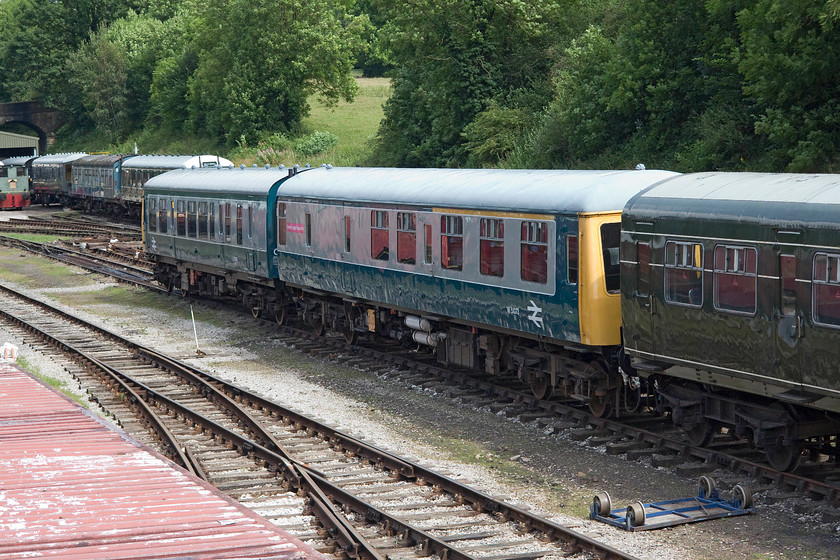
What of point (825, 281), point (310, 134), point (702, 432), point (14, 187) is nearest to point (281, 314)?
point (702, 432)

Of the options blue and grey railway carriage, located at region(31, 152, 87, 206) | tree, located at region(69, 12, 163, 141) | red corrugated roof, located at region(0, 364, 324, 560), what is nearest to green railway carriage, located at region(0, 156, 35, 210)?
blue and grey railway carriage, located at region(31, 152, 87, 206)

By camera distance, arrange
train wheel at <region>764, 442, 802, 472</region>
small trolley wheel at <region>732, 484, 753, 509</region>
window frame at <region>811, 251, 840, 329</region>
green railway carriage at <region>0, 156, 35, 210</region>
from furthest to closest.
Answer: green railway carriage at <region>0, 156, 35, 210</region>, train wheel at <region>764, 442, 802, 472</region>, small trolley wheel at <region>732, 484, 753, 509</region>, window frame at <region>811, 251, 840, 329</region>

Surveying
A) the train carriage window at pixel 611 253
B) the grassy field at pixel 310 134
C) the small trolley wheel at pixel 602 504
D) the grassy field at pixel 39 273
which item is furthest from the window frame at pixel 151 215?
the grassy field at pixel 310 134

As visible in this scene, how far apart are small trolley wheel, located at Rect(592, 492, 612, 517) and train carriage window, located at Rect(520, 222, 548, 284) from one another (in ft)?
14.4

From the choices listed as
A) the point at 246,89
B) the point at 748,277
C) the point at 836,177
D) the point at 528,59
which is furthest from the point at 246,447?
the point at 246,89

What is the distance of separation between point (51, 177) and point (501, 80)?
114 feet

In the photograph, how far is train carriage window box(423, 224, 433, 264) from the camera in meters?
18.3

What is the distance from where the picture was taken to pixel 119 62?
9931 cm

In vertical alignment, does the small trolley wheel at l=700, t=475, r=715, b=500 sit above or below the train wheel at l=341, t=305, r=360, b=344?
below

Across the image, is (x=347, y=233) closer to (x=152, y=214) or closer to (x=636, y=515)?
(x=636, y=515)

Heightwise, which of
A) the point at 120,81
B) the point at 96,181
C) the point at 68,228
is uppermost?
the point at 120,81

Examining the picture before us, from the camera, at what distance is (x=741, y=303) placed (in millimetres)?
12078

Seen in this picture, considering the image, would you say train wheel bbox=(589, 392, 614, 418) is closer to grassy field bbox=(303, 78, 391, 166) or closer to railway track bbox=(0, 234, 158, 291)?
railway track bbox=(0, 234, 158, 291)

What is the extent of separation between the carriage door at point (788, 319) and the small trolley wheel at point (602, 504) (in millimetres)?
2252
